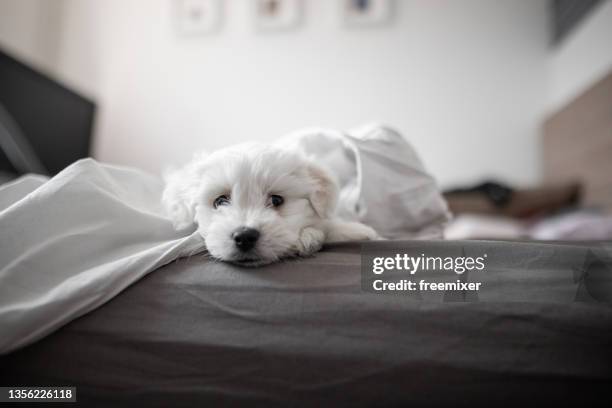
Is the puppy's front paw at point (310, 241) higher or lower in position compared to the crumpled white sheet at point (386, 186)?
lower

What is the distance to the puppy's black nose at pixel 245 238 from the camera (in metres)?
0.80

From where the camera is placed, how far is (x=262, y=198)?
3.20 ft

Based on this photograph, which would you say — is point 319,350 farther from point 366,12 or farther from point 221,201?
point 366,12

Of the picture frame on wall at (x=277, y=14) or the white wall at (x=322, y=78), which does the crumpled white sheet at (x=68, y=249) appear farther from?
the picture frame on wall at (x=277, y=14)

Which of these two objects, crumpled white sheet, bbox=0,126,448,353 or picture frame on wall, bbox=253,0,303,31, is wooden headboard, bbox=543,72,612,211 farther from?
picture frame on wall, bbox=253,0,303,31

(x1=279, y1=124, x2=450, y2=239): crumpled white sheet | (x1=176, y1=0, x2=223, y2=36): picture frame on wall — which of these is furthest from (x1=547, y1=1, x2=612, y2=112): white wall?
(x1=176, y1=0, x2=223, y2=36): picture frame on wall

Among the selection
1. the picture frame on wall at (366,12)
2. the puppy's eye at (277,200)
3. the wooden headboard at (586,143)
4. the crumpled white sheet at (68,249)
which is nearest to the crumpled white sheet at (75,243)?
the crumpled white sheet at (68,249)

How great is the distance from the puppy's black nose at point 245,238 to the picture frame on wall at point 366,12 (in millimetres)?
2966

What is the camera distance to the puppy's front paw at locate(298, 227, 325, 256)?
0.85 m

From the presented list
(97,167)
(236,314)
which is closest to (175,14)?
(97,167)

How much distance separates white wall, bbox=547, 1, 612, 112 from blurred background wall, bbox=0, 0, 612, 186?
0.06 ft

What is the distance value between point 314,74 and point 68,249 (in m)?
2.95

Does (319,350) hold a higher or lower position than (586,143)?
lower

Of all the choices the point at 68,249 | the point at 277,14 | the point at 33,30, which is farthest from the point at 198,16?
the point at 68,249
